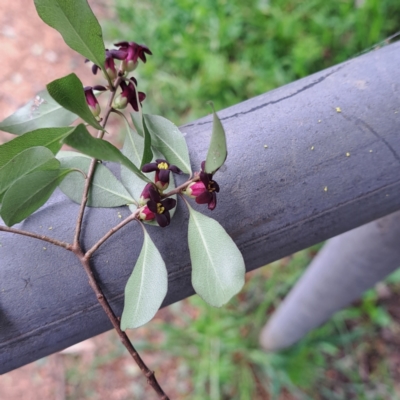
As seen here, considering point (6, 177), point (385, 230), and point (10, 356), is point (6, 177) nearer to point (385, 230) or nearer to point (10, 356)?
point (10, 356)

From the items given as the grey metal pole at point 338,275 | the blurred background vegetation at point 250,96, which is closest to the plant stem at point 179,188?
the grey metal pole at point 338,275

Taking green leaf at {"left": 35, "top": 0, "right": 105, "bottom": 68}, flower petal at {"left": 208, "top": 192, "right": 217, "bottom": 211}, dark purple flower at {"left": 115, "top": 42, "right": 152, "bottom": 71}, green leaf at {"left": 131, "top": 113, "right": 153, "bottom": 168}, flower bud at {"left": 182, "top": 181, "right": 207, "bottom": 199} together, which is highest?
green leaf at {"left": 35, "top": 0, "right": 105, "bottom": 68}

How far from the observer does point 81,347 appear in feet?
5.19

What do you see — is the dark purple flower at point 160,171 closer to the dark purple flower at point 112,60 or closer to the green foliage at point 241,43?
the dark purple flower at point 112,60

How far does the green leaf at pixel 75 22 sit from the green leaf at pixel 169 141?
96 millimetres

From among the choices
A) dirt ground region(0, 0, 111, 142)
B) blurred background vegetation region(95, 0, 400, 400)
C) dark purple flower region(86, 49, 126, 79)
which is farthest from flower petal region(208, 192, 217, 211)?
dirt ground region(0, 0, 111, 142)

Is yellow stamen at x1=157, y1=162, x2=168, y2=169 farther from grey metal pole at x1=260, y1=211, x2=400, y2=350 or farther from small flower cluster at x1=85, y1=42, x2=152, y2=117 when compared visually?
grey metal pole at x1=260, y1=211, x2=400, y2=350

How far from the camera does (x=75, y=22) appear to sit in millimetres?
429

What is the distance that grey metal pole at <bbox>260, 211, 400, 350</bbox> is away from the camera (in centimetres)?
82

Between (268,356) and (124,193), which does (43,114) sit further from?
(268,356)

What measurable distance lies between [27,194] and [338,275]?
30.4 inches

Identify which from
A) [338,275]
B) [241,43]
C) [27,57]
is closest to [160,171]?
[338,275]

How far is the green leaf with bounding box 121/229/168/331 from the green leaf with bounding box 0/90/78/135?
209 millimetres

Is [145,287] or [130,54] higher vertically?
[130,54]
